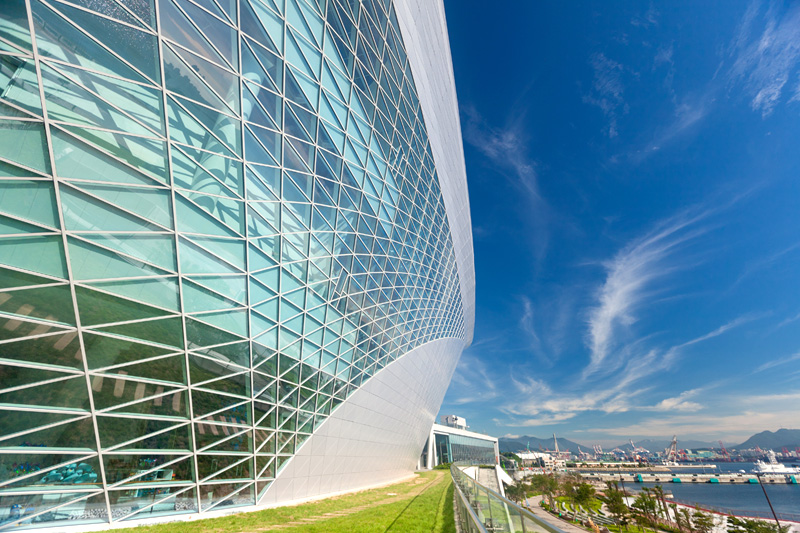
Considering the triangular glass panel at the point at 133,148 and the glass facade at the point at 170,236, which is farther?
the triangular glass panel at the point at 133,148

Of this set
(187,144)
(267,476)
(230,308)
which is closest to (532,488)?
(267,476)

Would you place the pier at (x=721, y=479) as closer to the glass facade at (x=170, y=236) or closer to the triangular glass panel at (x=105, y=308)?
the glass facade at (x=170, y=236)

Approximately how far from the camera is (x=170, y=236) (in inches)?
467

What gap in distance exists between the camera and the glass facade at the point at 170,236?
8.84m

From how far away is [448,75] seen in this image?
104 feet

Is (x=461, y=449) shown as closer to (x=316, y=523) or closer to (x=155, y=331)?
(x=316, y=523)

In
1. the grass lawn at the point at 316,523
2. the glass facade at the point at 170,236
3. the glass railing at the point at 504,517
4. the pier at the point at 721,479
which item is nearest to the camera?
the glass railing at the point at 504,517

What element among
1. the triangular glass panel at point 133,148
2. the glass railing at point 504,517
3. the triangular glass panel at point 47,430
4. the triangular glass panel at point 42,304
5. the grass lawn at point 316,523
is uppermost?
the triangular glass panel at point 133,148

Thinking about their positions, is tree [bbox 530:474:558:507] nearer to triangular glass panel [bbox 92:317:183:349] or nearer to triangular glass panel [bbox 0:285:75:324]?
triangular glass panel [bbox 92:317:183:349]

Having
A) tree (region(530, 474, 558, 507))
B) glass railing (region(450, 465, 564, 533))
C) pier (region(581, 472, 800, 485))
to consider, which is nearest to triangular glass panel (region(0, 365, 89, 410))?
glass railing (region(450, 465, 564, 533))

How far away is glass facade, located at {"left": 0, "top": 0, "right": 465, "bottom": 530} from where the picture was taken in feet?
29.0

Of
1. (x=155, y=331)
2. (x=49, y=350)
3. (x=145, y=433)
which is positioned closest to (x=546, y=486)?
(x=145, y=433)

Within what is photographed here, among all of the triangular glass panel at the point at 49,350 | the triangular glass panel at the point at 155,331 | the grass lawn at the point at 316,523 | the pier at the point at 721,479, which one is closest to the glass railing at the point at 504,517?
the grass lawn at the point at 316,523

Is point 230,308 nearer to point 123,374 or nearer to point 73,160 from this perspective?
point 123,374
